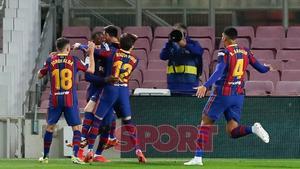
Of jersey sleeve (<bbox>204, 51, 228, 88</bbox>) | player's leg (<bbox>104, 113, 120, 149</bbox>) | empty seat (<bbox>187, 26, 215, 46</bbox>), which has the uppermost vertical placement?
empty seat (<bbox>187, 26, 215, 46</bbox>)

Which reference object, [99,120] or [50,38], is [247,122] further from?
[50,38]

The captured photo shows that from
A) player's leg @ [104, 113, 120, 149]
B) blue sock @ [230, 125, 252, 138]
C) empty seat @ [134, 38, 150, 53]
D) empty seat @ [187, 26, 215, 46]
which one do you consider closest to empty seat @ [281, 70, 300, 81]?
empty seat @ [187, 26, 215, 46]

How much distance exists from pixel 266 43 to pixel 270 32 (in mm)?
559

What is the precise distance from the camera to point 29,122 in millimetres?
20969

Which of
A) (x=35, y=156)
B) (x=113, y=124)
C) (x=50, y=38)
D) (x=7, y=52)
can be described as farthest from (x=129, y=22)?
(x=113, y=124)

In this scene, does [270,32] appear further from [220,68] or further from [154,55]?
[220,68]

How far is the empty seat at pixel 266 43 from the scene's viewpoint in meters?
24.0

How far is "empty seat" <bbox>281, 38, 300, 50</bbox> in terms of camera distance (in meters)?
23.9

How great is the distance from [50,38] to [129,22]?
238 cm

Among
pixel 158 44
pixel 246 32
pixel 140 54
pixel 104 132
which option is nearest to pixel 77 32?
pixel 140 54

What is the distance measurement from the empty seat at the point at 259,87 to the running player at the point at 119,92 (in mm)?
5015

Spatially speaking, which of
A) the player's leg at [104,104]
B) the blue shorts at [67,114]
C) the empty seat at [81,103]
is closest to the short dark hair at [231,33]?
the player's leg at [104,104]

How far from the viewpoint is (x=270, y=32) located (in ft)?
80.6

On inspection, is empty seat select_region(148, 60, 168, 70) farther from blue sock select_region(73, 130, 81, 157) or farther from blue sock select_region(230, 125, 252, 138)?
blue sock select_region(230, 125, 252, 138)
